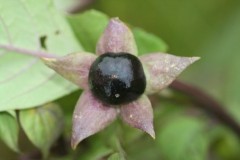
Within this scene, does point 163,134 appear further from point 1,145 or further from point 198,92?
point 1,145

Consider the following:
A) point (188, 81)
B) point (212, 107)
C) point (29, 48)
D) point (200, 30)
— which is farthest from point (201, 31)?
point (29, 48)

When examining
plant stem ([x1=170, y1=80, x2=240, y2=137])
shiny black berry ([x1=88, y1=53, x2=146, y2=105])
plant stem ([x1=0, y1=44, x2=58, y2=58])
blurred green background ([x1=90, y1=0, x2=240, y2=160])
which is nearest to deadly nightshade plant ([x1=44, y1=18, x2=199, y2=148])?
shiny black berry ([x1=88, y1=53, x2=146, y2=105])

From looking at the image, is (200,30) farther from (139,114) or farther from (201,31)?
(139,114)

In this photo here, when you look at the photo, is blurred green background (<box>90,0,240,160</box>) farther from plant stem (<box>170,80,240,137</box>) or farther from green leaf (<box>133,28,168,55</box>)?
green leaf (<box>133,28,168,55</box>)

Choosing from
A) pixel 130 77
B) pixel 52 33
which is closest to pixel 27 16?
pixel 52 33

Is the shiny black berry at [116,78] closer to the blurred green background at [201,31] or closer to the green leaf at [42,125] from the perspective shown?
the green leaf at [42,125]
